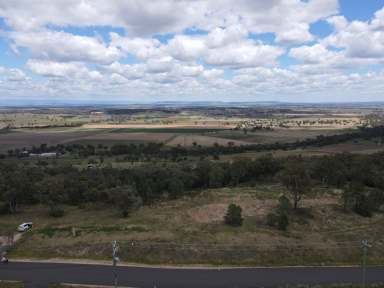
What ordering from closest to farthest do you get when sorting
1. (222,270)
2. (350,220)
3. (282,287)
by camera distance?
(282,287) < (222,270) < (350,220)

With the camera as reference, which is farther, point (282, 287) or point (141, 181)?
point (141, 181)

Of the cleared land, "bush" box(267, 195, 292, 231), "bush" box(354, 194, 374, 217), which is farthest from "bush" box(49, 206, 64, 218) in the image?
"bush" box(354, 194, 374, 217)

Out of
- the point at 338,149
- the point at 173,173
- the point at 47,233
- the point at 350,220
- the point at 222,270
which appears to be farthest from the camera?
the point at 338,149

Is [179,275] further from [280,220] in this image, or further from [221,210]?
[221,210]

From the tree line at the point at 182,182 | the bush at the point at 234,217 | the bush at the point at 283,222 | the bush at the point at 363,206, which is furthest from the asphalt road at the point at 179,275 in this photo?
the bush at the point at 363,206

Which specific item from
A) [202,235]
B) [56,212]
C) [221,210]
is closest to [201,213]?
[221,210]

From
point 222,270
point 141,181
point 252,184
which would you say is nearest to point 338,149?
point 252,184

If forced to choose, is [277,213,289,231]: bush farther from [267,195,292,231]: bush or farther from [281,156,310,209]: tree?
[281,156,310,209]: tree

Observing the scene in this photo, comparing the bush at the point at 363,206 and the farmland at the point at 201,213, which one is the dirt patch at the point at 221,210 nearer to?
the farmland at the point at 201,213

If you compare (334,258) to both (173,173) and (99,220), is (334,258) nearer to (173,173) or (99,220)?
(99,220)
